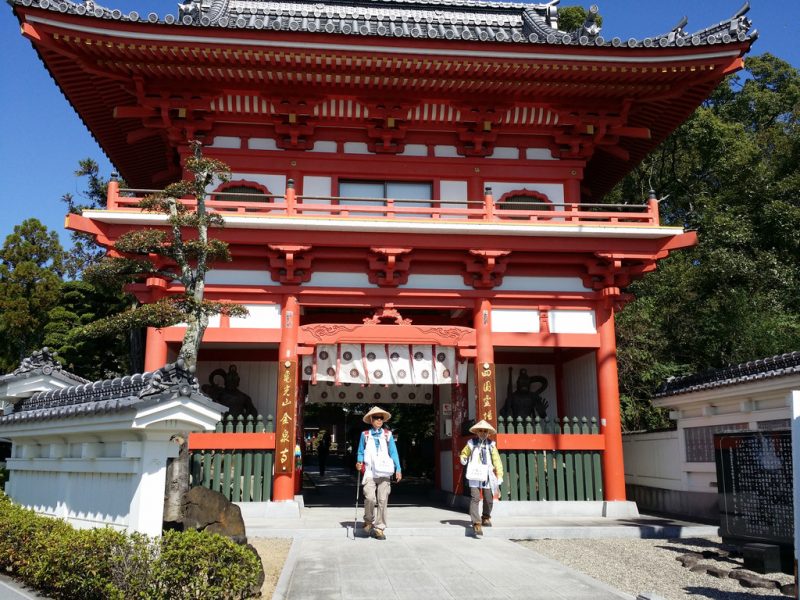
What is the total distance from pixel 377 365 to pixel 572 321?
423 centimetres

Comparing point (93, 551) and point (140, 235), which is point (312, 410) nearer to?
point (140, 235)

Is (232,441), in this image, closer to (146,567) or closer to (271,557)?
(271,557)

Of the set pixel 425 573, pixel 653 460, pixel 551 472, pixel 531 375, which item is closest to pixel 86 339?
pixel 531 375

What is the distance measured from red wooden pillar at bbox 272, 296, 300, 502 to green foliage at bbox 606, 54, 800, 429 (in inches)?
414

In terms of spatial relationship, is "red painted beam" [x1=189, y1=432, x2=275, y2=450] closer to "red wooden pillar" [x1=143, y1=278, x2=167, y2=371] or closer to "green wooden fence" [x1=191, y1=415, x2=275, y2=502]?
"green wooden fence" [x1=191, y1=415, x2=275, y2=502]

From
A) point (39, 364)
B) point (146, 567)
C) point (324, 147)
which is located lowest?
point (146, 567)

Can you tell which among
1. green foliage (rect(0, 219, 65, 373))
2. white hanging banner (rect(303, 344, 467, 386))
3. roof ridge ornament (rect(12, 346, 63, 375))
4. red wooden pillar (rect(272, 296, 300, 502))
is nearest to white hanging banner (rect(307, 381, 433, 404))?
white hanging banner (rect(303, 344, 467, 386))

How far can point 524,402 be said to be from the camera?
601 inches

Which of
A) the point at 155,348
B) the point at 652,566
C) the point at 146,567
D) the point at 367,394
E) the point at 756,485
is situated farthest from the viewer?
the point at 367,394

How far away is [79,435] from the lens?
24.6 feet

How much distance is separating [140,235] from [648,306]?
48.4 ft

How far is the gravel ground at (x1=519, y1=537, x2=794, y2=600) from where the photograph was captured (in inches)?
290

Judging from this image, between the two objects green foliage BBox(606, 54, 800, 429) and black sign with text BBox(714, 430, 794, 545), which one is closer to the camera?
black sign with text BBox(714, 430, 794, 545)

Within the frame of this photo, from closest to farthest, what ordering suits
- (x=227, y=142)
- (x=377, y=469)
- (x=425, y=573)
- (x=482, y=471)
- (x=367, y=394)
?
1. (x=425, y=573)
2. (x=377, y=469)
3. (x=482, y=471)
4. (x=227, y=142)
5. (x=367, y=394)
